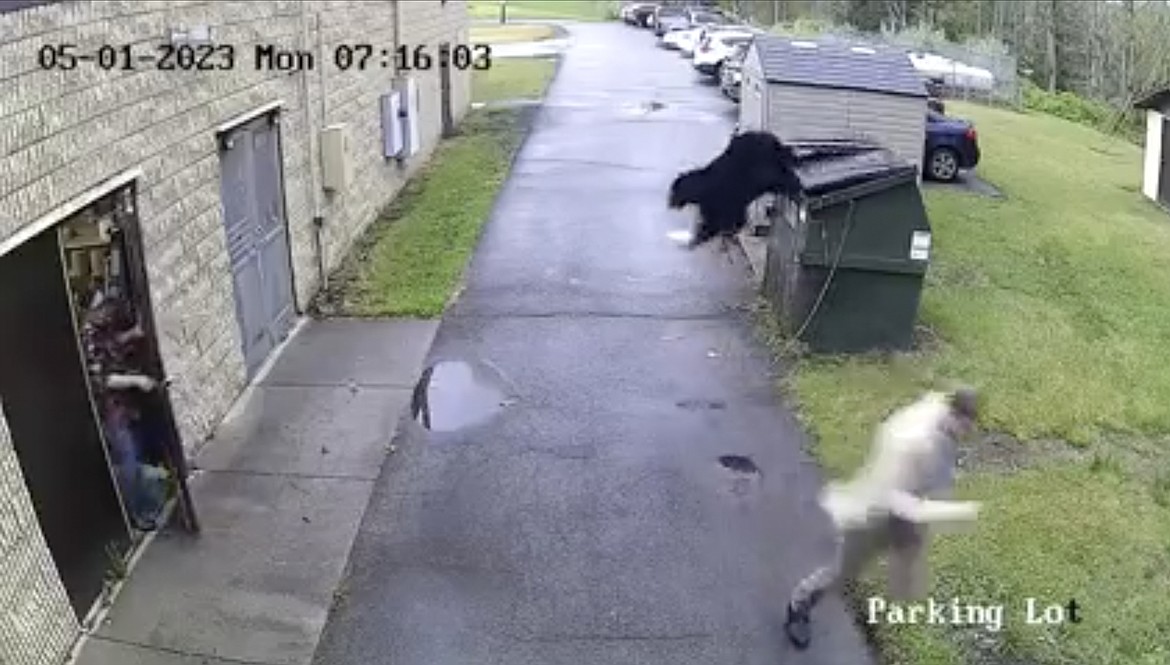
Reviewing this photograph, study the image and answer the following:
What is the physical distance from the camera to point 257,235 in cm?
1122

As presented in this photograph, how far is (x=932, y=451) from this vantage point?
6.53m

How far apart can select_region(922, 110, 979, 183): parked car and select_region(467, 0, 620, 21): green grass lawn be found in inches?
1637

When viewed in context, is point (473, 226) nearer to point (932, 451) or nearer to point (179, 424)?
point (179, 424)

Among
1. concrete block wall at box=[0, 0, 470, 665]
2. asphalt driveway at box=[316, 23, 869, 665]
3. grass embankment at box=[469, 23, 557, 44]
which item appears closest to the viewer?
concrete block wall at box=[0, 0, 470, 665]

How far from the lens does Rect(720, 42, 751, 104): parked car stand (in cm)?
3073

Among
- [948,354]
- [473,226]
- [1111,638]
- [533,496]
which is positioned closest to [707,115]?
[473,226]

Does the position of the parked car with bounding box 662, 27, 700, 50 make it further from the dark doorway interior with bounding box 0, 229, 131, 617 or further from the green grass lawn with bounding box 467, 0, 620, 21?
the dark doorway interior with bounding box 0, 229, 131, 617

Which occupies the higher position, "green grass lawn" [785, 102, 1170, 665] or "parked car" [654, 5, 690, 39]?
"parked car" [654, 5, 690, 39]

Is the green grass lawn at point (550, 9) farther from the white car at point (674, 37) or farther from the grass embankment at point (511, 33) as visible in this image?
the white car at point (674, 37)

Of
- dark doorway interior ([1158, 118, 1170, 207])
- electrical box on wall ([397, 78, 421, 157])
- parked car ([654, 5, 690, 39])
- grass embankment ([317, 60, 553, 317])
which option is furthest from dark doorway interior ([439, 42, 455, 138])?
parked car ([654, 5, 690, 39])

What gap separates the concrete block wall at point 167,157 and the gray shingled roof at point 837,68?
5.56 meters

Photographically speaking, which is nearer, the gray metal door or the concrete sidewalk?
the concrete sidewalk

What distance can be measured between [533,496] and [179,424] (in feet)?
8.46

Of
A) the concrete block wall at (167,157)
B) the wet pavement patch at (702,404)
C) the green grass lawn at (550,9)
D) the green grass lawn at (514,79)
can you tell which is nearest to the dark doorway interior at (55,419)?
the concrete block wall at (167,157)
